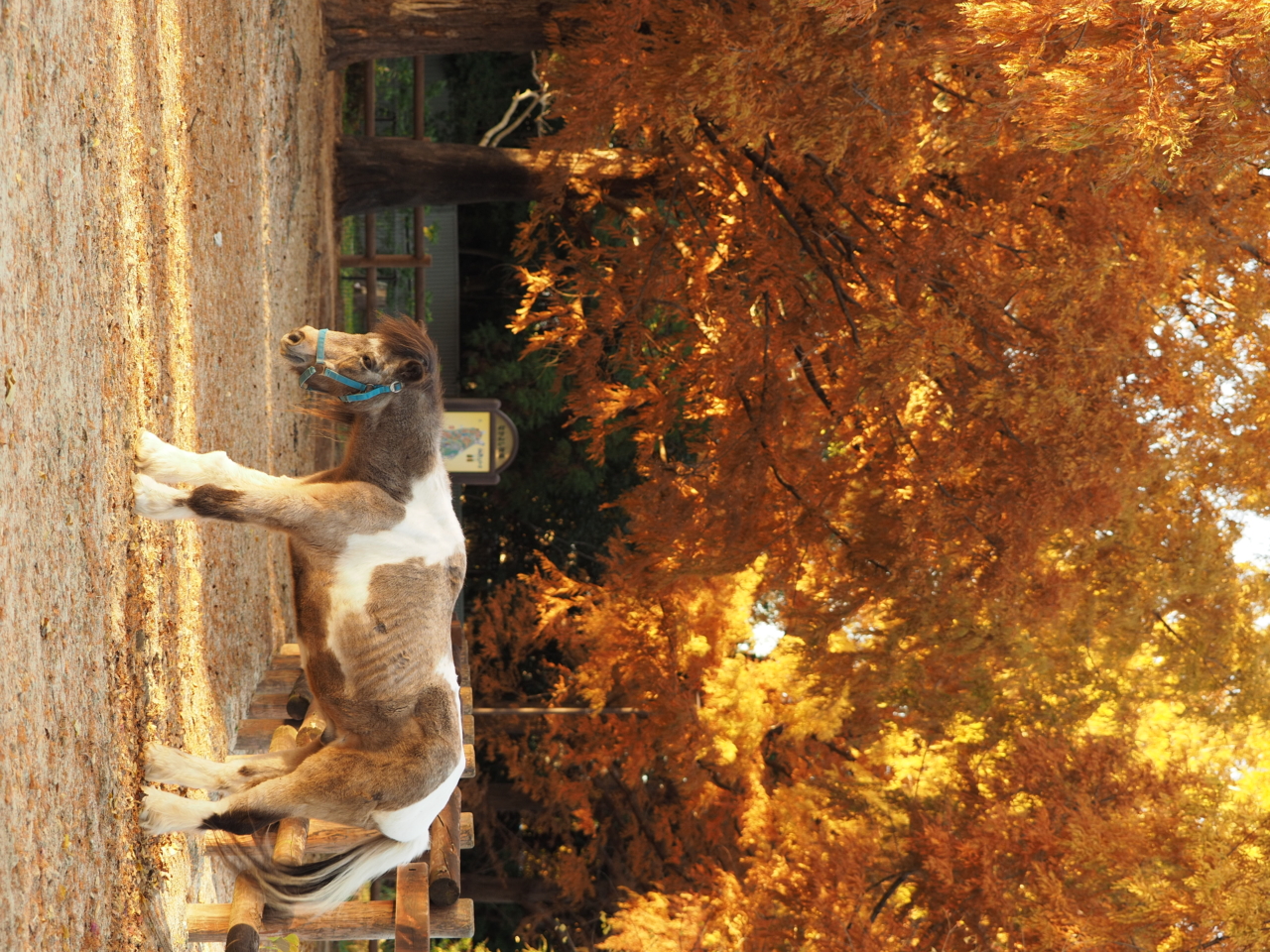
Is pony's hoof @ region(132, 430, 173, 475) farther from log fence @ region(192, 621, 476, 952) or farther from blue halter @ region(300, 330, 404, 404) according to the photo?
log fence @ region(192, 621, 476, 952)

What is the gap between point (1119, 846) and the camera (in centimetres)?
488

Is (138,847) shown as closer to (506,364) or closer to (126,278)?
(126,278)

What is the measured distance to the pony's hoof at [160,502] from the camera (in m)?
2.62

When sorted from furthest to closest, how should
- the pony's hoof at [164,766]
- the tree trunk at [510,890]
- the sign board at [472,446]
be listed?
1. the tree trunk at [510,890]
2. the sign board at [472,446]
3. the pony's hoof at [164,766]

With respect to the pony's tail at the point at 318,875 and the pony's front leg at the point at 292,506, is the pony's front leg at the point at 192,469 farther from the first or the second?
the pony's tail at the point at 318,875

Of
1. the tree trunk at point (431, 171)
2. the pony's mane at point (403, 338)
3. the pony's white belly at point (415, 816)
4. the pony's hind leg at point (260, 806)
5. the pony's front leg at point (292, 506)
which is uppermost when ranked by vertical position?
the tree trunk at point (431, 171)

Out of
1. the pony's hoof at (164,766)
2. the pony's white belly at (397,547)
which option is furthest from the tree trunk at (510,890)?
the pony's white belly at (397,547)

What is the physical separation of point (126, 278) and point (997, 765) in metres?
5.55

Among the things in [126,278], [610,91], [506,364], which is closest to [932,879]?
[610,91]

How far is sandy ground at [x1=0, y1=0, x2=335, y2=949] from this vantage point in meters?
2.25

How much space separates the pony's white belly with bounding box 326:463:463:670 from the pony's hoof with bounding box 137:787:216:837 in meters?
0.56

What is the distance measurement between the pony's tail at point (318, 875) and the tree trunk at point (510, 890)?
771cm

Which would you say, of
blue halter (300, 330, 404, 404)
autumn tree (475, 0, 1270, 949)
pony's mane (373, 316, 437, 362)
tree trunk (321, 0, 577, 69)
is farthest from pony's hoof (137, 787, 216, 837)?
tree trunk (321, 0, 577, 69)

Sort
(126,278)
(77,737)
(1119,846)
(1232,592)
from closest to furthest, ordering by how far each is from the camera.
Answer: (77,737)
(126,278)
(1119,846)
(1232,592)
